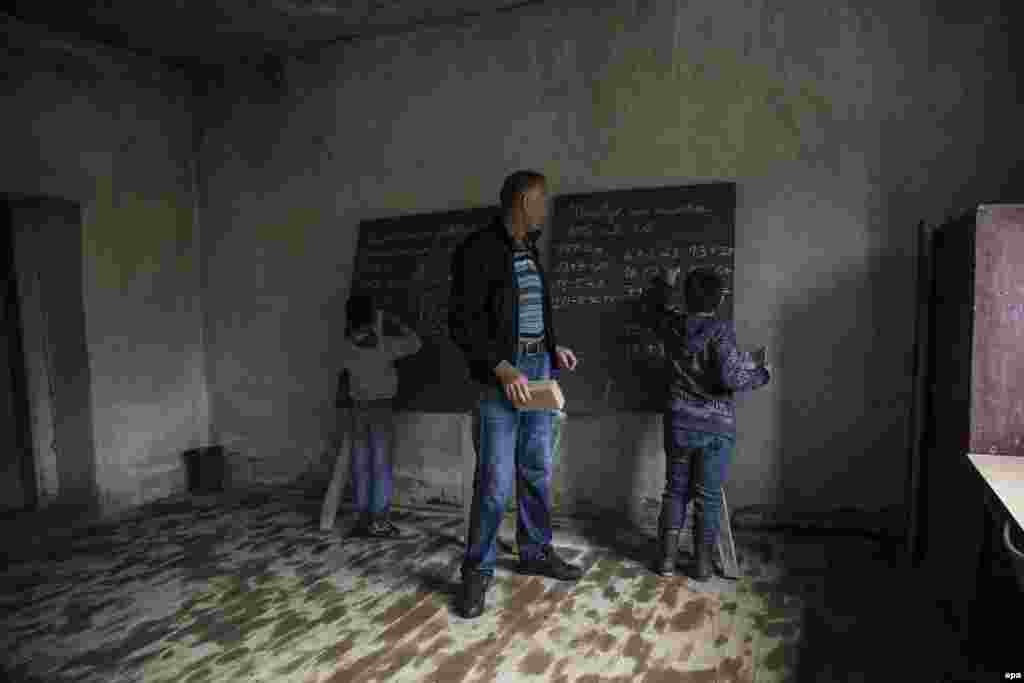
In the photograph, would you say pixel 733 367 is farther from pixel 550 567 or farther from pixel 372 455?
pixel 372 455

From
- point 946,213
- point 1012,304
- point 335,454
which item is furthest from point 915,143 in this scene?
point 335,454

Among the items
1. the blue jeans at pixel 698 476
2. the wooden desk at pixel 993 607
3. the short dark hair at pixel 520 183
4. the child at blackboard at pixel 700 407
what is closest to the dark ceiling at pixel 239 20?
the short dark hair at pixel 520 183

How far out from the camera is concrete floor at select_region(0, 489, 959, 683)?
1992 millimetres

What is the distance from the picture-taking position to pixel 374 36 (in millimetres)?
3832

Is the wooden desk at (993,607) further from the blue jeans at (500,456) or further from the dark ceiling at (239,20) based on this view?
Answer: the dark ceiling at (239,20)

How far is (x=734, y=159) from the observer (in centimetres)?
306

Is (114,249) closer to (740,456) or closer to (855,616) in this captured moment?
(740,456)

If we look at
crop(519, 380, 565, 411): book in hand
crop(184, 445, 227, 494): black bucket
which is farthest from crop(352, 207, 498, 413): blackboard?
crop(184, 445, 227, 494): black bucket

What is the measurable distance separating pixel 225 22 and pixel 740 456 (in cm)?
378

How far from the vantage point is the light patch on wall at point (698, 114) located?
9.73 ft

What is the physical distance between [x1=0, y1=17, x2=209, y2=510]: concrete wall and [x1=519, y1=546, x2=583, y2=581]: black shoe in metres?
2.82

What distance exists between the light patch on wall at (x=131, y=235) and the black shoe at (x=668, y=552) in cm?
363

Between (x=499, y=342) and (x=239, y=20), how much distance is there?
273 centimetres

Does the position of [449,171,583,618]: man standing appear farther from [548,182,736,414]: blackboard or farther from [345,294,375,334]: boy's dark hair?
[345,294,375,334]: boy's dark hair
